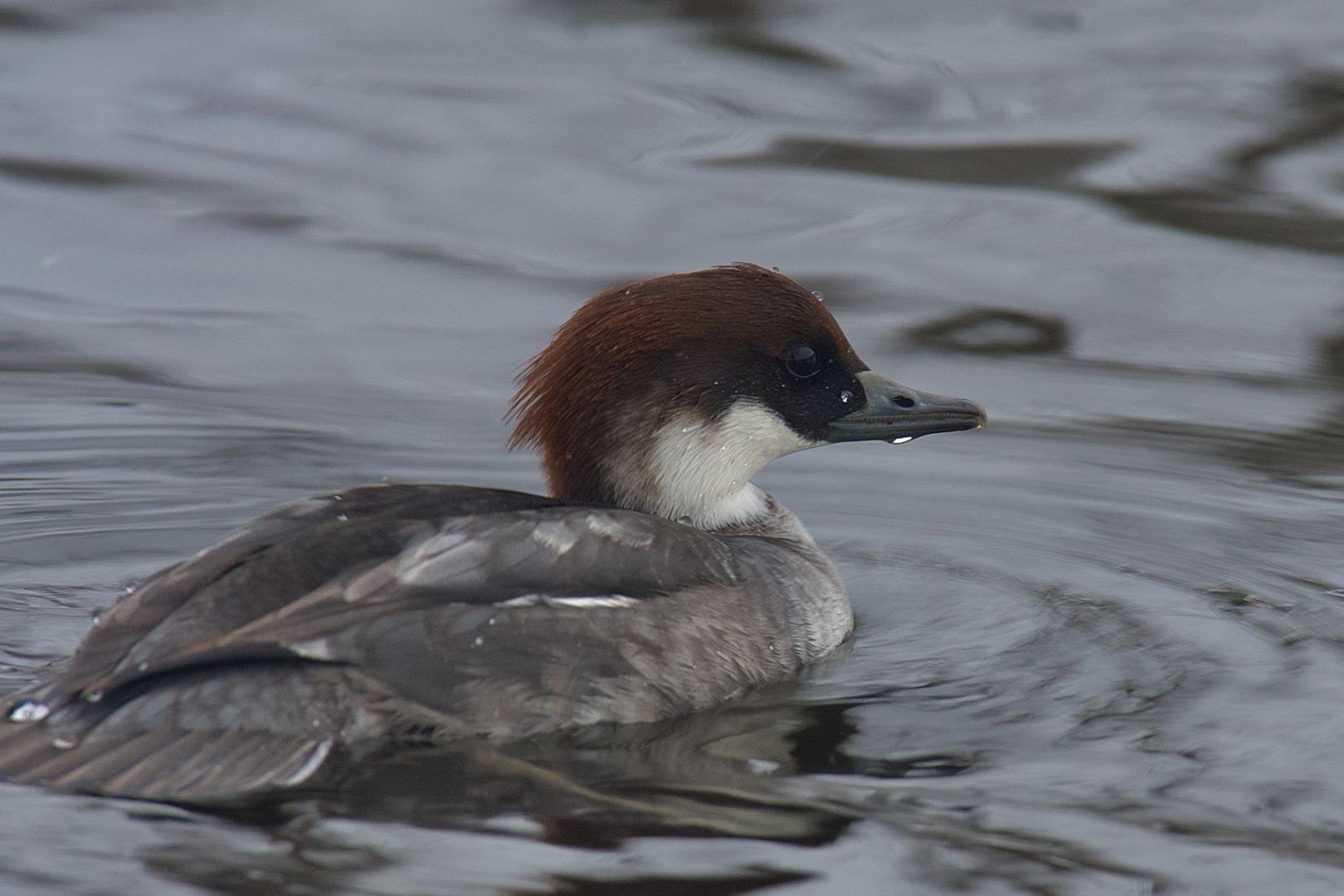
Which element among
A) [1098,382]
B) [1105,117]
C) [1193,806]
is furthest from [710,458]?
[1105,117]

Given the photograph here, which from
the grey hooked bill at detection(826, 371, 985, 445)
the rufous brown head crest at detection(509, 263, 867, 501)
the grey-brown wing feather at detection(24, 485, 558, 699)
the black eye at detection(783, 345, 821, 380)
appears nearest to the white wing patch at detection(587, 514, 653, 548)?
the grey-brown wing feather at detection(24, 485, 558, 699)

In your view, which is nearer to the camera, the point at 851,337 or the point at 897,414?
the point at 897,414

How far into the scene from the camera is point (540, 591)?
223 inches

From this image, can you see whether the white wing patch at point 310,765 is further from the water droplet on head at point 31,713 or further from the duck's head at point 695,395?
the duck's head at point 695,395

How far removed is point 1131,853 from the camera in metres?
4.89

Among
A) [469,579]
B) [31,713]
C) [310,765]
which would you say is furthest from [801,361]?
[31,713]

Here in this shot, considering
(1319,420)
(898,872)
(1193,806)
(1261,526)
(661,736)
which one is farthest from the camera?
(1319,420)

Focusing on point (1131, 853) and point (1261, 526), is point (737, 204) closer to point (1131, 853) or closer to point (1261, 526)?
point (1261, 526)

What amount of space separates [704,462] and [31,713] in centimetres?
238

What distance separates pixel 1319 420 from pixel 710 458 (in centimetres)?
330

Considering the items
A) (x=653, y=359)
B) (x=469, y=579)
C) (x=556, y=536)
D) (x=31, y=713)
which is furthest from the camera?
(x=653, y=359)

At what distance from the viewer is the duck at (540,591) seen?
16.7ft

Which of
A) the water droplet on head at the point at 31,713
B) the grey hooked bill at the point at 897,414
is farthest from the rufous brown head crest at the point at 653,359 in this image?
the water droplet on head at the point at 31,713

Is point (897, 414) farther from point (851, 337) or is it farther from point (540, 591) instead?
point (851, 337)
